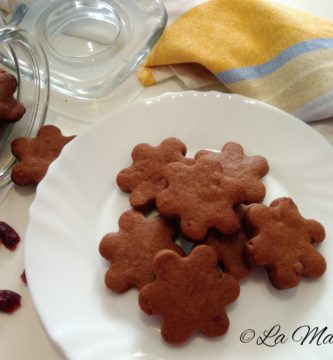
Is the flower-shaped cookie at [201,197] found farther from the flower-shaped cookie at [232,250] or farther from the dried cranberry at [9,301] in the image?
the dried cranberry at [9,301]

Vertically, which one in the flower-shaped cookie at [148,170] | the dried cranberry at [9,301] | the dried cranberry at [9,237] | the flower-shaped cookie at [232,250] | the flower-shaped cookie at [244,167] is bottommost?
the dried cranberry at [9,301]

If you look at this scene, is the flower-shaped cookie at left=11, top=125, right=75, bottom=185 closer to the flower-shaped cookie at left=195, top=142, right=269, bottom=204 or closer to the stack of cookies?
the stack of cookies

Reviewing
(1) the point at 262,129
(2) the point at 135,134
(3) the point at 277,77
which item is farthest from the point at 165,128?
(3) the point at 277,77

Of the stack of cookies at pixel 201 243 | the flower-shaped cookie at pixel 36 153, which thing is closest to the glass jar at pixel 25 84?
the flower-shaped cookie at pixel 36 153

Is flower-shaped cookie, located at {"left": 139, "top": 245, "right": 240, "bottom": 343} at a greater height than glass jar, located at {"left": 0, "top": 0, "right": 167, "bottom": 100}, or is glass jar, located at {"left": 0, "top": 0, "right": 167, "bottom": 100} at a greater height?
glass jar, located at {"left": 0, "top": 0, "right": 167, "bottom": 100}

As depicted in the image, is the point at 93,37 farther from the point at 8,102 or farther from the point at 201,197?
the point at 201,197

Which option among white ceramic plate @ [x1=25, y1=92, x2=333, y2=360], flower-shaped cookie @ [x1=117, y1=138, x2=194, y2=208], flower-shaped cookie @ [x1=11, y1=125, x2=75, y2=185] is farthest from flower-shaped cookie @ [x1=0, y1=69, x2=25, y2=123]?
flower-shaped cookie @ [x1=117, y1=138, x2=194, y2=208]
